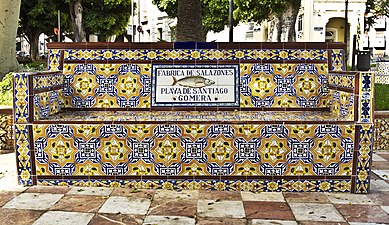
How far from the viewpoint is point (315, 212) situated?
3.88 meters

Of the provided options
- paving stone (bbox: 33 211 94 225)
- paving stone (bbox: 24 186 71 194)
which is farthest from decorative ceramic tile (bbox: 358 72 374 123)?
paving stone (bbox: 24 186 71 194)

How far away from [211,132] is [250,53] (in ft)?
3.79

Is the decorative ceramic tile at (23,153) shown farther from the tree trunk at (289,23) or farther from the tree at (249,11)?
the tree at (249,11)

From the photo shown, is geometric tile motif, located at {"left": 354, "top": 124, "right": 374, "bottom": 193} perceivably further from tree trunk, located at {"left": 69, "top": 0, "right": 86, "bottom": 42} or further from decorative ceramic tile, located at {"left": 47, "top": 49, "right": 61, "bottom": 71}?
tree trunk, located at {"left": 69, "top": 0, "right": 86, "bottom": 42}

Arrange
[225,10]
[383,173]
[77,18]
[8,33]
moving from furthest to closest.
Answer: [225,10], [77,18], [8,33], [383,173]

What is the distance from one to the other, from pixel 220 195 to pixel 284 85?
1.38 meters

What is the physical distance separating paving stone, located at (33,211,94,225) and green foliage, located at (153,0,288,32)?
71.6 ft

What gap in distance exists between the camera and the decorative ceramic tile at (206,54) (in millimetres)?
5098

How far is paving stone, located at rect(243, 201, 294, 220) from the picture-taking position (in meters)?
3.79

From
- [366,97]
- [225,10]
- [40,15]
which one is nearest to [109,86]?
[366,97]

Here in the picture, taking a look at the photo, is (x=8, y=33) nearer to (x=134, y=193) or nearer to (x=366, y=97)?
(x=134, y=193)

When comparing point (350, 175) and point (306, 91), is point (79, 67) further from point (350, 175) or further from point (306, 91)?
point (350, 175)

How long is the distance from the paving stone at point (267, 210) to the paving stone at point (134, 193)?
82 cm

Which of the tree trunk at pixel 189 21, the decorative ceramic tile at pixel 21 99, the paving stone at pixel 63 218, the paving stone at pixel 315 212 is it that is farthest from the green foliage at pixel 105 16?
the paving stone at pixel 315 212
